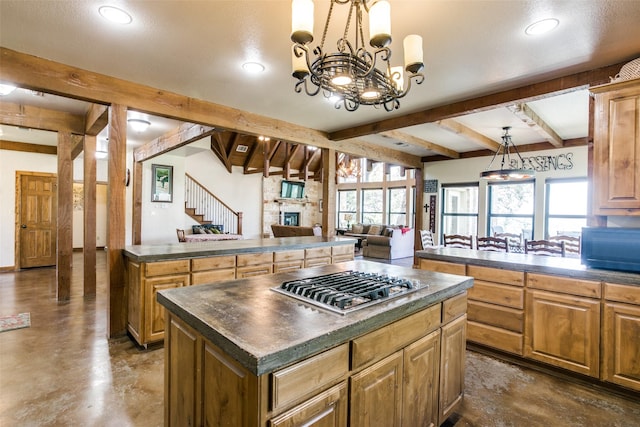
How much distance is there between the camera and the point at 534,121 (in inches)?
179

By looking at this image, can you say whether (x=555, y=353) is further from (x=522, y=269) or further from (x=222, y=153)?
(x=222, y=153)

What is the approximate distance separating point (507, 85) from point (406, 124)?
1329mm

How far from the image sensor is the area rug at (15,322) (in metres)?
3.37

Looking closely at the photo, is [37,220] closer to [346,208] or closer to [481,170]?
[481,170]

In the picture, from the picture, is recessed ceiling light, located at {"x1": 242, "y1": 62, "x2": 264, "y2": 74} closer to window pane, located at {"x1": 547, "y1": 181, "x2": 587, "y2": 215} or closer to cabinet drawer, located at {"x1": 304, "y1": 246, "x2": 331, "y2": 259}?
cabinet drawer, located at {"x1": 304, "y1": 246, "x2": 331, "y2": 259}

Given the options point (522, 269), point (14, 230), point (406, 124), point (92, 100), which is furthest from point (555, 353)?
point (14, 230)

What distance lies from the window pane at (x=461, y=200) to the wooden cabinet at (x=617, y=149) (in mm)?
5136

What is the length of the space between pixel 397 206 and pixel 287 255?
27.9 ft

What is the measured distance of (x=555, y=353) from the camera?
260 cm

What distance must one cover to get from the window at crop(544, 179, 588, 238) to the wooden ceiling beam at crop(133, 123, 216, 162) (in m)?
6.60

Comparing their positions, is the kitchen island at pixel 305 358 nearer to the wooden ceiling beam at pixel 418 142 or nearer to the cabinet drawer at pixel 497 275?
the cabinet drawer at pixel 497 275

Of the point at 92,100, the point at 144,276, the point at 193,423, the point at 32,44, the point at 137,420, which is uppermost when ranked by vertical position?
the point at 32,44

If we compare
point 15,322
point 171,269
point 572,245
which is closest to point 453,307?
point 171,269

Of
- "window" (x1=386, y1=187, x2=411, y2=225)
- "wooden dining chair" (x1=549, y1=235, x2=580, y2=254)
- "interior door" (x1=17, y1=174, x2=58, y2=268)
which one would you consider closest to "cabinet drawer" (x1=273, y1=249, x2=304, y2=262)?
"wooden dining chair" (x1=549, y1=235, x2=580, y2=254)
